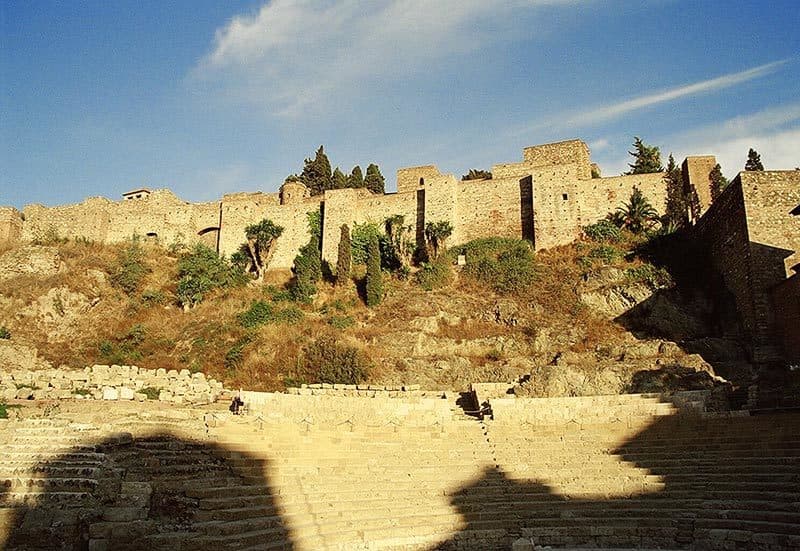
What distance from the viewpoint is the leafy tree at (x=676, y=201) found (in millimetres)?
27219

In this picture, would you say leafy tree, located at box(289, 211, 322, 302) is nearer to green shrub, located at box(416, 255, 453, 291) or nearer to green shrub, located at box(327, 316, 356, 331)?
green shrub, located at box(327, 316, 356, 331)

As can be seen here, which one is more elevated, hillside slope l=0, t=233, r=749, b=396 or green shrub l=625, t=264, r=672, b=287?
green shrub l=625, t=264, r=672, b=287

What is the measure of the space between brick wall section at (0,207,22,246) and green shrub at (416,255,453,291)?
22864mm

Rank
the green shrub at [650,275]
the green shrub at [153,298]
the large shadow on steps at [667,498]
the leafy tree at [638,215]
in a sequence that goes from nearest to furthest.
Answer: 1. the large shadow on steps at [667,498]
2. the green shrub at [650,275]
3. the leafy tree at [638,215]
4. the green shrub at [153,298]

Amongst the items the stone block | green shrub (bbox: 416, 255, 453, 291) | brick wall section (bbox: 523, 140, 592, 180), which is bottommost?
the stone block

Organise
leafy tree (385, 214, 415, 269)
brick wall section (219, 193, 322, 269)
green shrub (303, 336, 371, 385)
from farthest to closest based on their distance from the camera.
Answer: brick wall section (219, 193, 322, 269)
leafy tree (385, 214, 415, 269)
green shrub (303, 336, 371, 385)

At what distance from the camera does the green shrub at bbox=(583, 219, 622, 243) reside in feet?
91.2

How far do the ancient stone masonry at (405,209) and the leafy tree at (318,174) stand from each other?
5.13 meters

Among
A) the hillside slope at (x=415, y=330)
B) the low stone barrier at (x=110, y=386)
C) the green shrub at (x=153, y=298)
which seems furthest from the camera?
the green shrub at (x=153, y=298)

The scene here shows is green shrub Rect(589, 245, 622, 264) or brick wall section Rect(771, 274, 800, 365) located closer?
brick wall section Rect(771, 274, 800, 365)

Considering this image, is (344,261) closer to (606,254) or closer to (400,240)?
(400,240)

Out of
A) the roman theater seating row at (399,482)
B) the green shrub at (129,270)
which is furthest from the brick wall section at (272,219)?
the roman theater seating row at (399,482)

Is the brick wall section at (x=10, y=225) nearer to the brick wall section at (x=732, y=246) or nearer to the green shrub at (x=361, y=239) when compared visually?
the green shrub at (x=361, y=239)

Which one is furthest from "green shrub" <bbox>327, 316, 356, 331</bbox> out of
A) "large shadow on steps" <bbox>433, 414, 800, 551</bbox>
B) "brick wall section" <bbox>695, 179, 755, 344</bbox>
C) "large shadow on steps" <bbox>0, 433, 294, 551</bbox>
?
"large shadow on steps" <bbox>0, 433, 294, 551</bbox>
